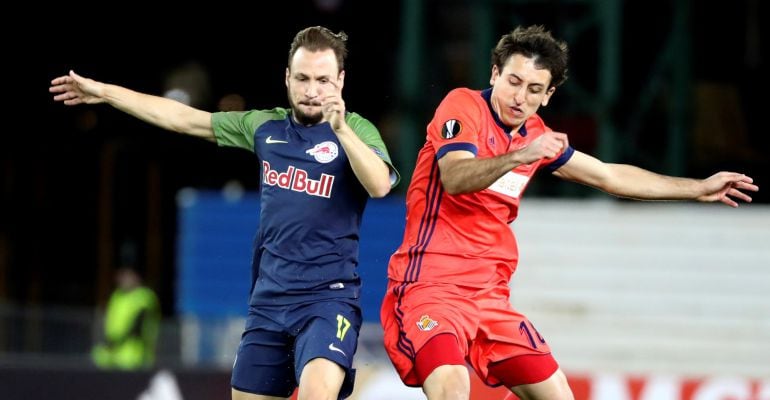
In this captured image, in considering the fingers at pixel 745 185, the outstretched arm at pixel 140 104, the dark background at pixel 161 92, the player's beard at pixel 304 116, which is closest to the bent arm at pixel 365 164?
the player's beard at pixel 304 116

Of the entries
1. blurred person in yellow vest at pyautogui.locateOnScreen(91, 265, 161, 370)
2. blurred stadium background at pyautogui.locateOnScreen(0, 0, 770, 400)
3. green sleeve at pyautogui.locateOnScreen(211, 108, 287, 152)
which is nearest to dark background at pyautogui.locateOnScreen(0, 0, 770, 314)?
blurred stadium background at pyautogui.locateOnScreen(0, 0, 770, 400)

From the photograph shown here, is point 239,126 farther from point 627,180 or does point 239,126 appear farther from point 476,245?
point 627,180

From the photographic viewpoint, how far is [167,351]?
14.6 metres

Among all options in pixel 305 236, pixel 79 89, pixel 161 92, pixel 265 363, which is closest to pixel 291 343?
pixel 265 363

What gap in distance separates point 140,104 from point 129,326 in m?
8.44

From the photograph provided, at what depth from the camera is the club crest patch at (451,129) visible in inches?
266

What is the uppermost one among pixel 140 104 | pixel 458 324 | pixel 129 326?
pixel 140 104

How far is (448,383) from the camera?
654 cm

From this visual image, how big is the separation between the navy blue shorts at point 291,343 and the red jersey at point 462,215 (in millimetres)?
339

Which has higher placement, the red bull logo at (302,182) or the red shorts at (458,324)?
the red bull logo at (302,182)

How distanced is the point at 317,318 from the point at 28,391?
172 inches

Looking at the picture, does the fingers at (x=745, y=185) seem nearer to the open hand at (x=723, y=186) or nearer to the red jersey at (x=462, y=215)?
the open hand at (x=723, y=186)

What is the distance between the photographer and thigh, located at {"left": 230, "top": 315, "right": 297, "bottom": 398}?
7.11m

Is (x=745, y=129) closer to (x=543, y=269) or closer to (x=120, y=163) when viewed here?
(x=543, y=269)
